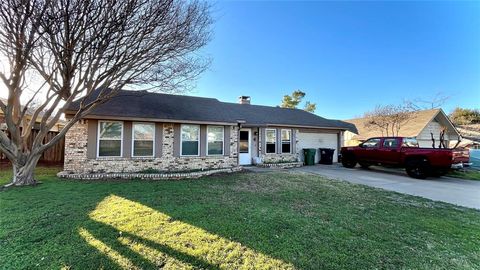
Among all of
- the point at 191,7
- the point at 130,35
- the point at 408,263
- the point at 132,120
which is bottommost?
the point at 408,263

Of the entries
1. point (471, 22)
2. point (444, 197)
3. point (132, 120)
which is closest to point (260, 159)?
point (132, 120)

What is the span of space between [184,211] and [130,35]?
5939 millimetres

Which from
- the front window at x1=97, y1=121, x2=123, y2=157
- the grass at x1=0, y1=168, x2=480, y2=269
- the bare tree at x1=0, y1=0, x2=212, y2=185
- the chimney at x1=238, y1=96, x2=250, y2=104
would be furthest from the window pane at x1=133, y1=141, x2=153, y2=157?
the chimney at x1=238, y1=96, x2=250, y2=104

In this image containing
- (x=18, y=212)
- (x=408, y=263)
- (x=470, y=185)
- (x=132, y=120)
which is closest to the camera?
(x=408, y=263)

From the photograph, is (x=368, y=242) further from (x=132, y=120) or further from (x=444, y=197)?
(x=132, y=120)

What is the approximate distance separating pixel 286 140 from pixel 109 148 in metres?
9.84

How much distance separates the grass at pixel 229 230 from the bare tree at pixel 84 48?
8.76ft

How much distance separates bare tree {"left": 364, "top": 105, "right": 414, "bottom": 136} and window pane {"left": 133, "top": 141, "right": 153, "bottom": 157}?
1822cm

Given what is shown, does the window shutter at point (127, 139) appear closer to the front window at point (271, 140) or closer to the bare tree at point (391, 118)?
the front window at point (271, 140)

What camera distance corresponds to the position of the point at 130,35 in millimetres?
7477

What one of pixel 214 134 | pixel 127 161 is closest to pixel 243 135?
pixel 214 134

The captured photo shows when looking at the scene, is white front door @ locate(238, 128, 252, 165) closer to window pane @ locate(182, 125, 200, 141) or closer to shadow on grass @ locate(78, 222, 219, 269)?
window pane @ locate(182, 125, 200, 141)

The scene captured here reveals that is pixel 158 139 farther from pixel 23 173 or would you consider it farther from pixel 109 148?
pixel 23 173

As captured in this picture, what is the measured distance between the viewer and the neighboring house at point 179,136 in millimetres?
9797
